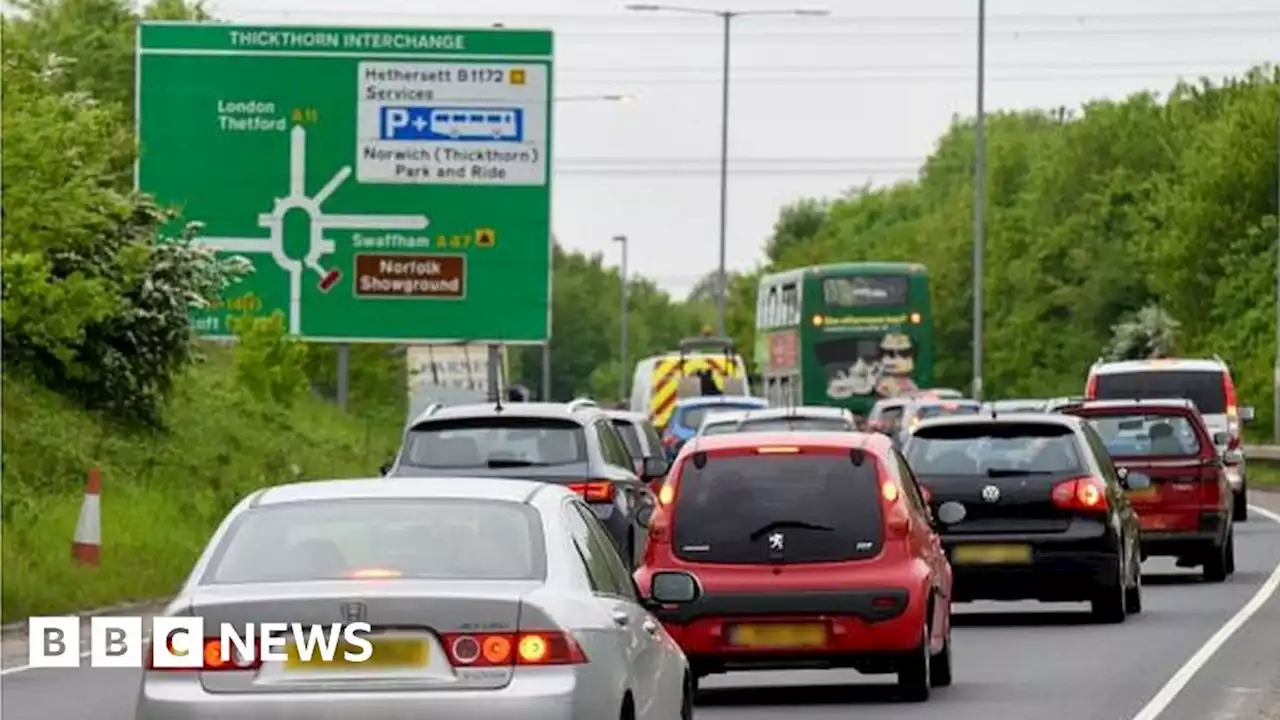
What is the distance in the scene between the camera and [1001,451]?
2638 cm

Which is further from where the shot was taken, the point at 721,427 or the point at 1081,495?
the point at 721,427

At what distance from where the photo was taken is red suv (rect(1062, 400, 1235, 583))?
32188 millimetres

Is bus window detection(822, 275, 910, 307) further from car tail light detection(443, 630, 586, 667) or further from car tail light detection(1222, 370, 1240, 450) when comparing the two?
car tail light detection(443, 630, 586, 667)

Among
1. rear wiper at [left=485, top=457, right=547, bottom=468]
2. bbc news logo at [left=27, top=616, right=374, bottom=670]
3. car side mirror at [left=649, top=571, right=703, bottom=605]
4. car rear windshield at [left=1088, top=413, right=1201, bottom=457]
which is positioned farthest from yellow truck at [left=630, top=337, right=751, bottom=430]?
bbc news logo at [left=27, top=616, right=374, bottom=670]

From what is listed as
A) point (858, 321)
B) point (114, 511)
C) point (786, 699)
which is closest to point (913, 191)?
point (858, 321)

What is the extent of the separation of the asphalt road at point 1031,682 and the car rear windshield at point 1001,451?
1109 mm

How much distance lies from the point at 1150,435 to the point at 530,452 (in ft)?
25.5

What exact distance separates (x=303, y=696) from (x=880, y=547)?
8.45 metres

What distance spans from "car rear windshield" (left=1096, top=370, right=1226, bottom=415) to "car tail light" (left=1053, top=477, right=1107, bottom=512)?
19787 millimetres

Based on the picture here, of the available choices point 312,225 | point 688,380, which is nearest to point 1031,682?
point 312,225

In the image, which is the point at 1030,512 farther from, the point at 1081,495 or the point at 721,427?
the point at 721,427

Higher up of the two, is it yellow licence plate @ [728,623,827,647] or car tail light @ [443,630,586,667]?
car tail light @ [443,630,586,667]

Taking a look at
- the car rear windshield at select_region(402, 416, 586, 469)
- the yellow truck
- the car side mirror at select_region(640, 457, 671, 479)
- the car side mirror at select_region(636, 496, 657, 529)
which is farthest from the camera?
the yellow truck

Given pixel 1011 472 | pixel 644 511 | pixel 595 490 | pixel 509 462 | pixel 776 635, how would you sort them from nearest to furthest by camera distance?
pixel 776 635
pixel 1011 472
pixel 595 490
pixel 509 462
pixel 644 511
